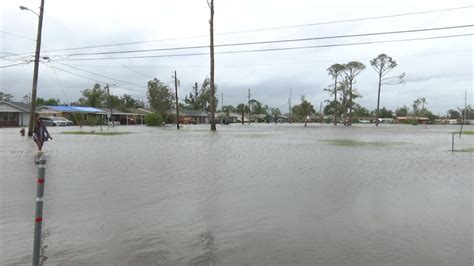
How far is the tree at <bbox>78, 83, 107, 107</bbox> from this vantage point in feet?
342

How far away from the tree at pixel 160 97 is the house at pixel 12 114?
3525cm

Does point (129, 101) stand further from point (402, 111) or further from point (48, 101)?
point (402, 111)

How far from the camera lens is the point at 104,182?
10117 mm

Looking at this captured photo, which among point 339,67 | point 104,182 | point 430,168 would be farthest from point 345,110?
point 104,182

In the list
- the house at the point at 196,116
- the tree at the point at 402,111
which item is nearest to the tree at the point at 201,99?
the house at the point at 196,116

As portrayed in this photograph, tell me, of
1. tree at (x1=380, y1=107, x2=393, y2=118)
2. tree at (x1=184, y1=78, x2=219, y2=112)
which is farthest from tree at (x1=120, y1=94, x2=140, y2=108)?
tree at (x1=380, y1=107, x2=393, y2=118)

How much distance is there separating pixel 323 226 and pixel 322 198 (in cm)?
211

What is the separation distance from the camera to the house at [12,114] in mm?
57803

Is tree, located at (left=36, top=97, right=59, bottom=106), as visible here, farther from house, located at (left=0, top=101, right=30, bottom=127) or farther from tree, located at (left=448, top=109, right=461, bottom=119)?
tree, located at (left=448, top=109, right=461, bottom=119)

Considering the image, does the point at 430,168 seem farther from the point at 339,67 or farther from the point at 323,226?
the point at 339,67

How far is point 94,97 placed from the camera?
10425cm

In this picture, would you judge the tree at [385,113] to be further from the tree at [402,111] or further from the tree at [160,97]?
the tree at [160,97]

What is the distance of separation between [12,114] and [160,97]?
38392 mm

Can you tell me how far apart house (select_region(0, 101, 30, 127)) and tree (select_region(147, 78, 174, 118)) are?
35.2 metres
